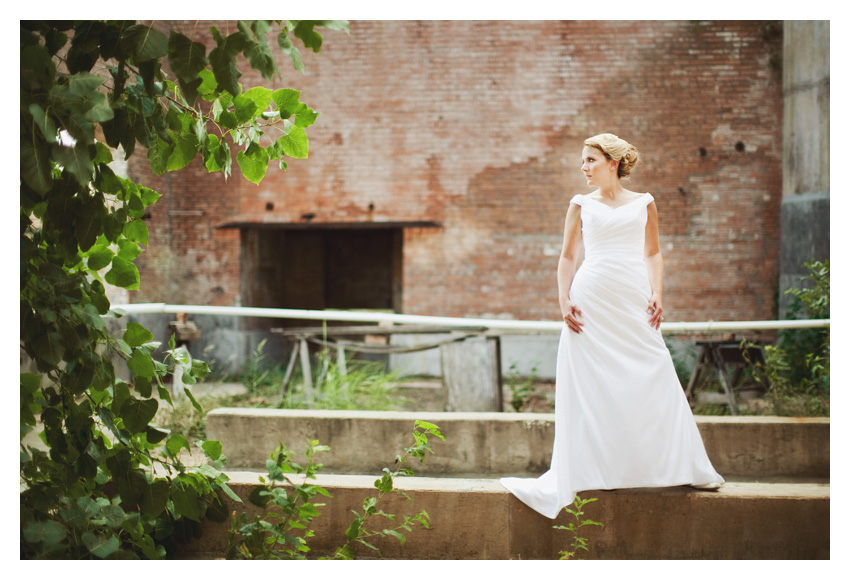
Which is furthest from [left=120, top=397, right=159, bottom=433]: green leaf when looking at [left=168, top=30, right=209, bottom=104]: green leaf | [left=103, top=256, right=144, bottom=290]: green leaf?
[left=168, top=30, right=209, bottom=104]: green leaf

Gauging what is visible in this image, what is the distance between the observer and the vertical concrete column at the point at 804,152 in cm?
620

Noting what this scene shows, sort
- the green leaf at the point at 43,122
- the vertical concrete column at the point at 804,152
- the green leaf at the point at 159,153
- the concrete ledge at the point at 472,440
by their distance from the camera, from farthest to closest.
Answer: the vertical concrete column at the point at 804,152, the concrete ledge at the point at 472,440, the green leaf at the point at 159,153, the green leaf at the point at 43,122

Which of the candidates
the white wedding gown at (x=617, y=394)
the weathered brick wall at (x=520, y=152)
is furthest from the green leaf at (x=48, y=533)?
the weathered brick wall at (x=520, y=152)

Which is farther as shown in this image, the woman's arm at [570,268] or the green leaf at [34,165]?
the woman's arm at [570,268]

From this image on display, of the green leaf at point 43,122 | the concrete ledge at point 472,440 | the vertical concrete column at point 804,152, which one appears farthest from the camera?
the vertical concrete column at point 804,152

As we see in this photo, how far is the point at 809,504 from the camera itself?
9.10ft

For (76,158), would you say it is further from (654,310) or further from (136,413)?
(654,310)

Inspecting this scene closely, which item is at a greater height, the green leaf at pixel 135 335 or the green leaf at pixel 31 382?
the green leaf at pixel 135 335

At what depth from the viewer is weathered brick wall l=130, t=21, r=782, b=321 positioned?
734 cm

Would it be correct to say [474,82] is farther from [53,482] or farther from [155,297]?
[53,482]

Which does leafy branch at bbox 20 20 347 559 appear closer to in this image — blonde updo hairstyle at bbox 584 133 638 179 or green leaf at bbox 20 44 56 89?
green leaf at bbox 20 44 56 89

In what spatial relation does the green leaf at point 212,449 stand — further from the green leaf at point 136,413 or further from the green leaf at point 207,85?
the green leaf at point 207,85

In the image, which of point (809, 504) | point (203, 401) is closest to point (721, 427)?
point (809, 504)

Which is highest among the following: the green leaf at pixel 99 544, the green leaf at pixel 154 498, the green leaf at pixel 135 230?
the green leaf at pixel 135 230
